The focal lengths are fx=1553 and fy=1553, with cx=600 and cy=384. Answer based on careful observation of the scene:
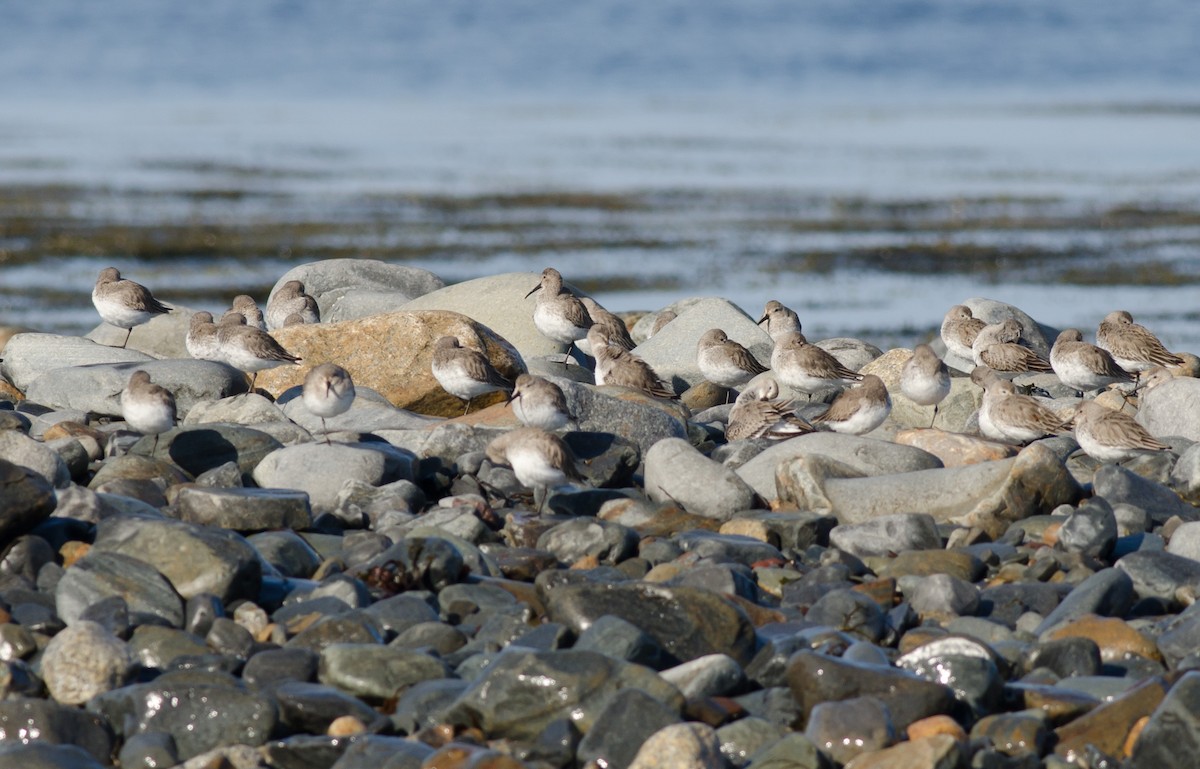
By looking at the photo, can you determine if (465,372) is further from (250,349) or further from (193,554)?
(193,554)

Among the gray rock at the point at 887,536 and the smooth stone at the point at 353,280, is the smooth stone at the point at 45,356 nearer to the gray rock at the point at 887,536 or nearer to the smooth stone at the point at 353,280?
the smooth stone at the point at 353,280

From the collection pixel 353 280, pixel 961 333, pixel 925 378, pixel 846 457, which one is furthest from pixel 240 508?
pixel 353 280

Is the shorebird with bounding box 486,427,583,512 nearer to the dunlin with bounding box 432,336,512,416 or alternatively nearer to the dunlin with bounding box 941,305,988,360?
the dunlin with bounding box 432,336,512,416

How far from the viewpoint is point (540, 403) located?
33.1ft

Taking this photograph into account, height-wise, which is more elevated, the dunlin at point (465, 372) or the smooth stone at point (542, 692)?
the dunlin at point (465, 372)

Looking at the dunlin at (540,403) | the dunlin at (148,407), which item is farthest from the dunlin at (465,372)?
the dunlin at (148,407)

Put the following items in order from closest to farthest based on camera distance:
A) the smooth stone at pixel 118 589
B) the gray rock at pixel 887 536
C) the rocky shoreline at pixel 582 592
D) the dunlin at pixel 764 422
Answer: the rocky shoreline at pixel 582 592
the smooth stone at pixel 118 589
the gray rock at pixel 887 536
the dunlin at pixel 764 422

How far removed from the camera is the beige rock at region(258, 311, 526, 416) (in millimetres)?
12094

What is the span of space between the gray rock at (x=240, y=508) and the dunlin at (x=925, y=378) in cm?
499

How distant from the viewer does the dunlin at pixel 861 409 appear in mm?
10852

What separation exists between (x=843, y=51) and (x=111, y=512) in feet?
184

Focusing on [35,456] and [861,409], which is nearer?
[35,456]

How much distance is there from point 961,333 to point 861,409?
3.31 metres

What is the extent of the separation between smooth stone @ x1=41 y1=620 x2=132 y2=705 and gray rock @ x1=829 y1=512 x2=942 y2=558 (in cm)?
394
